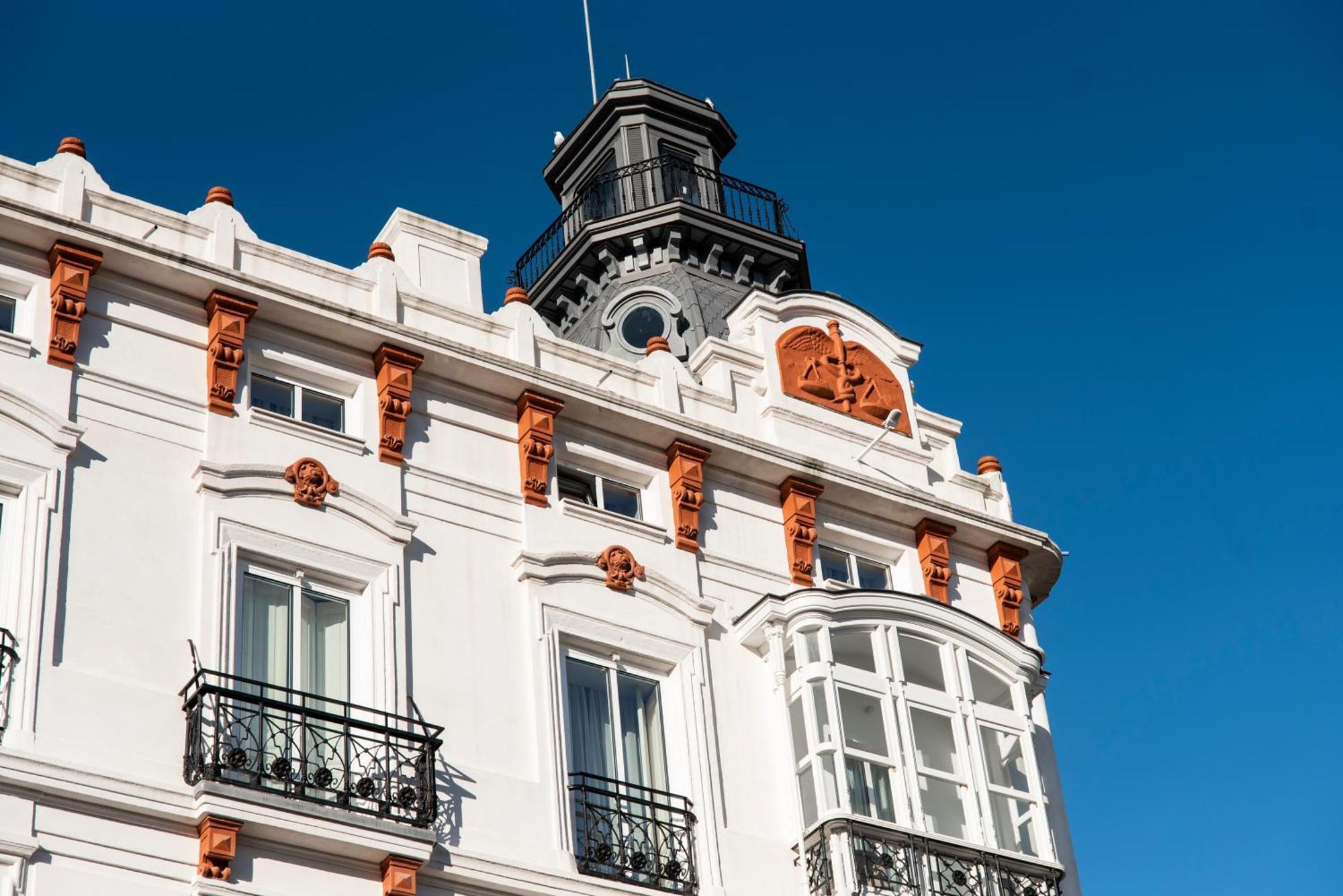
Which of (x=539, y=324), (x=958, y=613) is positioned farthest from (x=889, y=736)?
(x=539, y=324)

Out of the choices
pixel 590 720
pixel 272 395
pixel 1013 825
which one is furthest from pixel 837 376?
pixel 272 395

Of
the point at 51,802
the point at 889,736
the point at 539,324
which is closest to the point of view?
the point at 51,802

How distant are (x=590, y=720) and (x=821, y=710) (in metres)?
2.41

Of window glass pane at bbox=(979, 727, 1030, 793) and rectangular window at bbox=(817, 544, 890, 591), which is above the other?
rectangular window at bbox=(817, 544, 890, 591)

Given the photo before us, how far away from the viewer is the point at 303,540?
1906cm

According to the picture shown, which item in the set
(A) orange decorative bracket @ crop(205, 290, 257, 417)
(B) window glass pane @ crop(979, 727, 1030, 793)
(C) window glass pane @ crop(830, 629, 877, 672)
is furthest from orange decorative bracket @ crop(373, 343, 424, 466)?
(B) window glass pane @ crop(979, 727, 1030, 793)

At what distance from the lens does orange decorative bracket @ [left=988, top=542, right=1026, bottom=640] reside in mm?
23688

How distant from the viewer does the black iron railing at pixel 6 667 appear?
53.6ft

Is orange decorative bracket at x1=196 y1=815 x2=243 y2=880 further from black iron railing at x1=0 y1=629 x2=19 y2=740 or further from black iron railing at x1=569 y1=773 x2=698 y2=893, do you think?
black iron railing at x1=569 y1=773 x2=698 y2=893

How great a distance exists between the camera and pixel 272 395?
66.3 ft

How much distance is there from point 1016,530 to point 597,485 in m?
5.38

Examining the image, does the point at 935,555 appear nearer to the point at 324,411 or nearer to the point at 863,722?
the point at 863,722

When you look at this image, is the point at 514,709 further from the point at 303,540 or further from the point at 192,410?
the point at 192,410

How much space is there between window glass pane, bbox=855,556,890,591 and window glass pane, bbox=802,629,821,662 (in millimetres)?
2287
